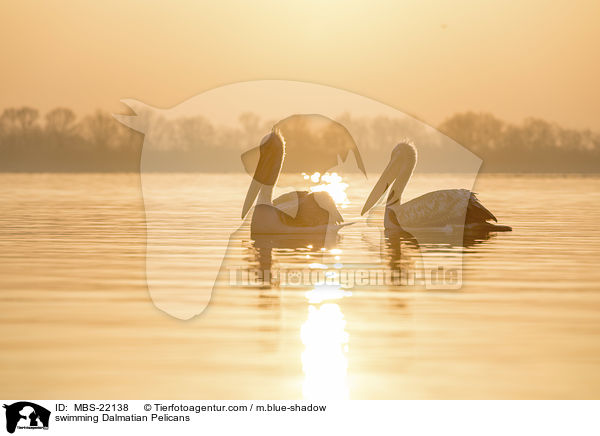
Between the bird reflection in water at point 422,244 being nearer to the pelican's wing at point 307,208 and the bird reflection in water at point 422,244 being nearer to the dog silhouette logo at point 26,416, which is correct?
the pelican's wing at point 307,208

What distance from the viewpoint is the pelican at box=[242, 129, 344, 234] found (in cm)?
1655

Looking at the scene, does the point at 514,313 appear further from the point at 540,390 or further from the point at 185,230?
the point at 185,230

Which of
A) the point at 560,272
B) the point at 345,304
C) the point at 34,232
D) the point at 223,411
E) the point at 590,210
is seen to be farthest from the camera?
the point at 590,210

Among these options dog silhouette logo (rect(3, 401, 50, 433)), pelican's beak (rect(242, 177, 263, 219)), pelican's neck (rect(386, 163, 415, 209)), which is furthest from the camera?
pelican's neck (rect(386, 163, 415, 209))

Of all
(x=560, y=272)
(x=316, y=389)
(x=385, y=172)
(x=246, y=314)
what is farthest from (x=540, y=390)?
(x=385, y=172)

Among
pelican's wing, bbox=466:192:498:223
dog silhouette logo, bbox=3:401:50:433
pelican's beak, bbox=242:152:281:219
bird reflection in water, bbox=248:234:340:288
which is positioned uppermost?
pelican's beak, bbox=242:152:281:219

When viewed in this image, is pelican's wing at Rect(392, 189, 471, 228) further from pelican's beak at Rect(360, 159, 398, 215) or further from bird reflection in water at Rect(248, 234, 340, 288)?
pelican's beak at Rect(360, 159, 398, 215)

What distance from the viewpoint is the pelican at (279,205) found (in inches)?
651

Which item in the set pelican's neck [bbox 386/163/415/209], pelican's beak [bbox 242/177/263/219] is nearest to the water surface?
pelican's beak [bbox 242/177/263/219]

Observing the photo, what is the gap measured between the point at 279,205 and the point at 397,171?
3.64m

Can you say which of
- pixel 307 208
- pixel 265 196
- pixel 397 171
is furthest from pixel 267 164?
pixel 397 171

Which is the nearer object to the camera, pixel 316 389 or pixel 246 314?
pixel 316 389

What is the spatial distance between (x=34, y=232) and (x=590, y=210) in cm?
1363

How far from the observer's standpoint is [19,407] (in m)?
6.40
